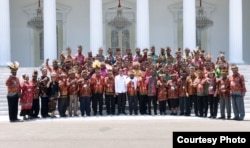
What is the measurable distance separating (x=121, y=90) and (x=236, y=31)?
35.5 ft

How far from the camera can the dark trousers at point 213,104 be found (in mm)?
17844

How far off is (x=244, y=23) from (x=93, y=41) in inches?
360

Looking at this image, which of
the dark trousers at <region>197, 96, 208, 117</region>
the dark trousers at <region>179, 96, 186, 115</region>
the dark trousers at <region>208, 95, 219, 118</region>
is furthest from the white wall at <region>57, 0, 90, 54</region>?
the dark trousers at <region>208, 95, 219, 118</region>

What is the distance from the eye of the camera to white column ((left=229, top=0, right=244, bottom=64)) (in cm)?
2731

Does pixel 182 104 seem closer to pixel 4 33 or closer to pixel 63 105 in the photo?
pixel 63 105

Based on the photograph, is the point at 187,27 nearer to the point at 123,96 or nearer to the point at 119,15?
the point at 119,15

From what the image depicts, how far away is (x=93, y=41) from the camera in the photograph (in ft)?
88.2

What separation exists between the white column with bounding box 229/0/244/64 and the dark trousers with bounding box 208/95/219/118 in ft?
32.8

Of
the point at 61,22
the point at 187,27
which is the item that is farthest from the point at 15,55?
the point at 187,27

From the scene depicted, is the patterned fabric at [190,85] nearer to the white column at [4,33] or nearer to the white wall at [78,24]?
the white column at [4,33]

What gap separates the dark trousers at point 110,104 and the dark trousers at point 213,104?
132 inches

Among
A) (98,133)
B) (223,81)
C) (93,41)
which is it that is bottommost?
(98,133)

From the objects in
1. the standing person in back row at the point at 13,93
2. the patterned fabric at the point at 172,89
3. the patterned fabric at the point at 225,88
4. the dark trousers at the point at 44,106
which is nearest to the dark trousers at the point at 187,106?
the patterned fabric at the point at 172,89

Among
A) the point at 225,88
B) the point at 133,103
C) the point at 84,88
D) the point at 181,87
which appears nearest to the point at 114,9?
the point at 133,103
